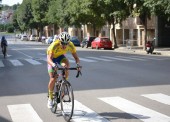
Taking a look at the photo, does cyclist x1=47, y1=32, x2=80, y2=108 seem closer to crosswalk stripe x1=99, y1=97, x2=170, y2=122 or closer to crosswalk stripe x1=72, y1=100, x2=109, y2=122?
crosswalk stripe x1=72, y1=100, x2=109, y2=122

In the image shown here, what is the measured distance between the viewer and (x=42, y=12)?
93.3m

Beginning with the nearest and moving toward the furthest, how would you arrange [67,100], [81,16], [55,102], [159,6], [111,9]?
[67,100] < [55,102] < [159,6] < [111,9] < [81,16]

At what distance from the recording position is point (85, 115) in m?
8.34

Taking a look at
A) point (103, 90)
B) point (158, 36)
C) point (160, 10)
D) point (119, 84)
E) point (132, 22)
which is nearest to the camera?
point (103, 90)

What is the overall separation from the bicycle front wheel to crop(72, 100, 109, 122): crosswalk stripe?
0.16 metres

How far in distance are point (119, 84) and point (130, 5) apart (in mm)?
27663

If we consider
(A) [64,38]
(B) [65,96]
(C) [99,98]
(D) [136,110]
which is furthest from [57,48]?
(C) [99,98]

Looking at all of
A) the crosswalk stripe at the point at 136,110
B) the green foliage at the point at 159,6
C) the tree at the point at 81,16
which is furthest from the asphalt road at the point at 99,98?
the tree at the point at 81,16

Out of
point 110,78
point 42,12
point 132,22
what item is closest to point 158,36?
point 132,22

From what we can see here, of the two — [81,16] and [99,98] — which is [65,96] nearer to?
[99,98]

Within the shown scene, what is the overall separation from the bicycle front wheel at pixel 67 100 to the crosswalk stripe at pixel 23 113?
1.78ft

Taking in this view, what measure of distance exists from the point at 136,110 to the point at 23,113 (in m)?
2.46

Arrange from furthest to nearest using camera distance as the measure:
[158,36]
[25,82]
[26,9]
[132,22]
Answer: [26,9] → [132,22] → [158,36] → [25,82]

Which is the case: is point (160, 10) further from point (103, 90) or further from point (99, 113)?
point (99, 113)
